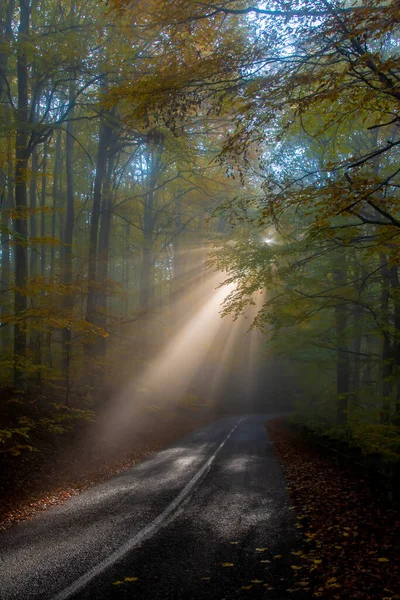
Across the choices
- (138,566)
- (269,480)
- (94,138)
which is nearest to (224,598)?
(138,566)

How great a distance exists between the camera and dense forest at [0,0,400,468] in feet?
19.4

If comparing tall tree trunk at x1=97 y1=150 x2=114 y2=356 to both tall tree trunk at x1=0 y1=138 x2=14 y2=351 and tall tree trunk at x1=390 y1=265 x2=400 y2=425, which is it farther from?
tall tree trunk at x1=390 y1=265 x2=400 y2=425

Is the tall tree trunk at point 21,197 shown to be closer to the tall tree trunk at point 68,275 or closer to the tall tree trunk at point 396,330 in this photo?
the tall tree trunk at point 68,275

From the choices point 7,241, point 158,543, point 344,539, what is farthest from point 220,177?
point 158,543

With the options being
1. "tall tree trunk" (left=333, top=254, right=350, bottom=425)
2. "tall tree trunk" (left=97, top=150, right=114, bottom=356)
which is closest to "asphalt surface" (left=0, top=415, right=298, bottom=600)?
"tall tree trunk" (left=333, top=254, right=350, bottom=425)

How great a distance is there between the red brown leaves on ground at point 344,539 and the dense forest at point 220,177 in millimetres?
2104

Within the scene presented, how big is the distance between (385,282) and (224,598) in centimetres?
1137

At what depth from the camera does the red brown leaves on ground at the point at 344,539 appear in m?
4.29

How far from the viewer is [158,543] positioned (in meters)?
5.41

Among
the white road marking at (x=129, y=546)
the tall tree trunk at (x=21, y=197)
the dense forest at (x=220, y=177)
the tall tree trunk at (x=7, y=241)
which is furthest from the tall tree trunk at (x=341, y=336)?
the tall tree trunk at (x=7, y=241)

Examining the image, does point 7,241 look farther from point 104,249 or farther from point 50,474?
point 104,249

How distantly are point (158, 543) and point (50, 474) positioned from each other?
4629 mm

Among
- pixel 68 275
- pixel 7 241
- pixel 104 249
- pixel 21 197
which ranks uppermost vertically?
pixel 21 197

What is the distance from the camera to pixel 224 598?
4.06 meters
